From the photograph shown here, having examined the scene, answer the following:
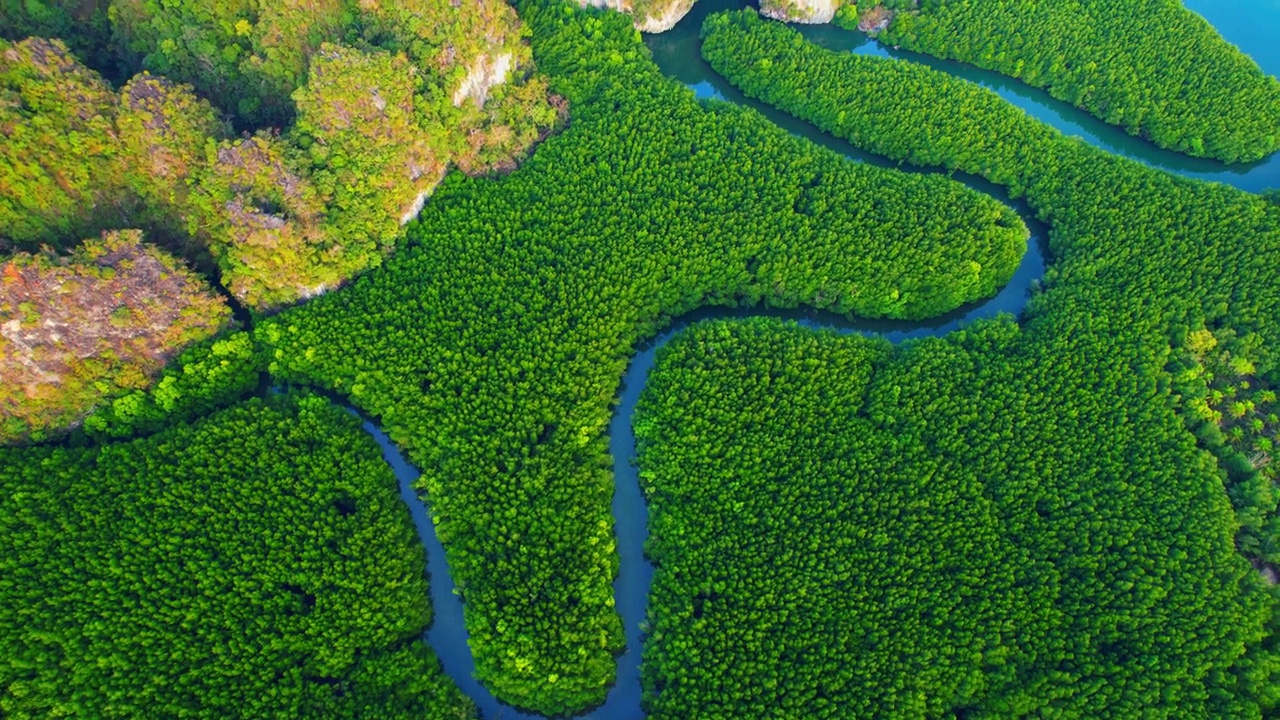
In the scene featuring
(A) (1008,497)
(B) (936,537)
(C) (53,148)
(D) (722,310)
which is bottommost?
(B) (936,537)

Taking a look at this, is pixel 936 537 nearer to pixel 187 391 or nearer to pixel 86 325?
pixel 187 391

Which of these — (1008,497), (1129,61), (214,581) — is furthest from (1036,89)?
(214,581)

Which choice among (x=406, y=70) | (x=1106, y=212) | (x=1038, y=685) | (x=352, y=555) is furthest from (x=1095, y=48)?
(x=352, y=555)

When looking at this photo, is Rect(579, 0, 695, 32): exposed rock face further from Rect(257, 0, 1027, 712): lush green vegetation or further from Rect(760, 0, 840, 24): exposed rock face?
Rect(760, 0, 840, 24): exposed rock face

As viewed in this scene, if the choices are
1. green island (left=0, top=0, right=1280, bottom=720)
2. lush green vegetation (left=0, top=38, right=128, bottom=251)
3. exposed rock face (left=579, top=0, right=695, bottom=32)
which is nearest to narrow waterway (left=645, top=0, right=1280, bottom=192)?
exposed rock face (left=579, top=0, right=695, bottom=32)

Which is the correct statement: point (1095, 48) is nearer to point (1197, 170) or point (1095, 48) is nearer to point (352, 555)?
point (1197, 170)

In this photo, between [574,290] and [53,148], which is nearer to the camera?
[53,148]

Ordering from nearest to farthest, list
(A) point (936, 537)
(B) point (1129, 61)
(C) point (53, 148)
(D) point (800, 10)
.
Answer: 1. (A) point (936, 537)
2. (C) point (53, 148)
3. (B) point (1129, 61)
4. (D) point (800, 10)
